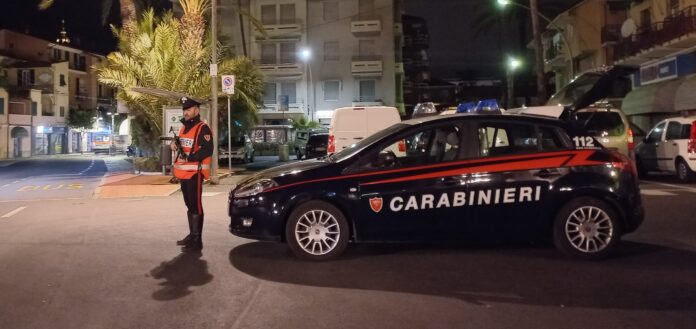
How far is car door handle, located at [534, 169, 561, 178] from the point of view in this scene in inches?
254

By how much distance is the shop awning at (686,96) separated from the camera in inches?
930

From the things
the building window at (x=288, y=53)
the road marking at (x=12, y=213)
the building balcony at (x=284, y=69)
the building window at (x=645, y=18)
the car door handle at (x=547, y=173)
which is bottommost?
the road marking at (x=12, y=213)

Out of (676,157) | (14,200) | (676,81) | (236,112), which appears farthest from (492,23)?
(14,200)

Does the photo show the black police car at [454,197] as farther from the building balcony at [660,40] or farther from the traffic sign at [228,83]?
the building balcony at [660,40]

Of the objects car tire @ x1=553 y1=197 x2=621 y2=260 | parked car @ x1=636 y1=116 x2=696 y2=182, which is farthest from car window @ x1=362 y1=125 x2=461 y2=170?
parked car @ x1=636 y1=116 x2=696 y2=182

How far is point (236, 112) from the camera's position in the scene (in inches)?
973

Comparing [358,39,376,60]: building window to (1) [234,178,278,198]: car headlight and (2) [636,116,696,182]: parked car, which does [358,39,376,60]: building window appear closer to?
(2) [636,116,696,182]: parked car

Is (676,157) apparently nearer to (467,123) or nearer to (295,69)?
(467,123)

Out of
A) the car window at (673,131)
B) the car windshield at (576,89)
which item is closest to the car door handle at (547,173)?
the car window at (673,131)

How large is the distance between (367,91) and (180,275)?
46345 millimetres

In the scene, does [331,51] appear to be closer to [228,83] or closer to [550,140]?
[228,83]

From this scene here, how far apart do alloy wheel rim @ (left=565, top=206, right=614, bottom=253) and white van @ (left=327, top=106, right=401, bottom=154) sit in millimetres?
7685

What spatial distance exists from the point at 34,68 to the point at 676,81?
5162cm

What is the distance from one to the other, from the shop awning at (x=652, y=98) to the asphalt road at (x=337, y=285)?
20.0 m
